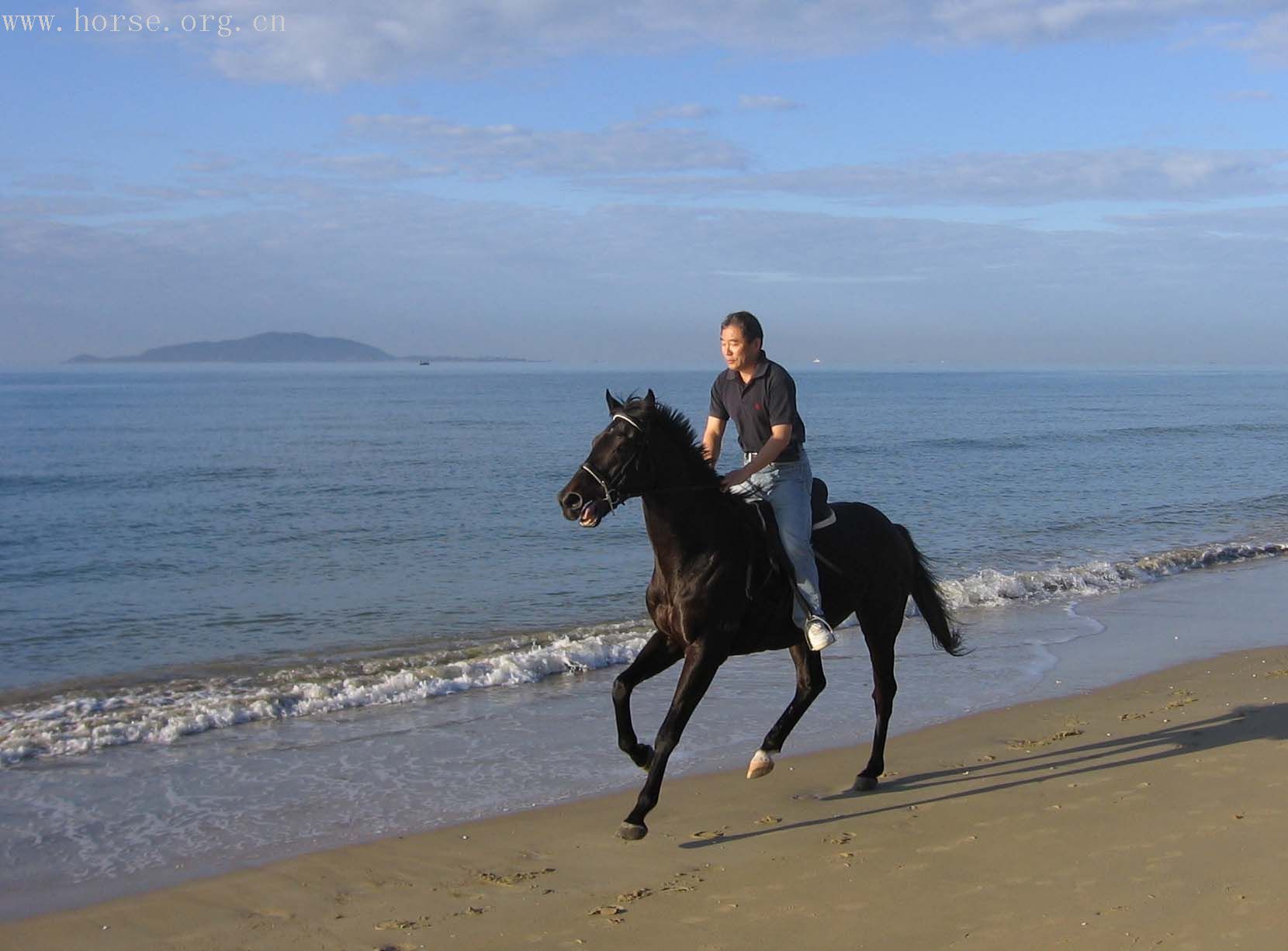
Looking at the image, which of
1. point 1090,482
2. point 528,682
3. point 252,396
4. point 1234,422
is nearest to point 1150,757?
point 528,682

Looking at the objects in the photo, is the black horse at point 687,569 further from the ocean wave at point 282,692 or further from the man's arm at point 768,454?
the ocean wave at point 282,692

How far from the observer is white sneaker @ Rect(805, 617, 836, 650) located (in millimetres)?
6816

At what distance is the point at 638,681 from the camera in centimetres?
677

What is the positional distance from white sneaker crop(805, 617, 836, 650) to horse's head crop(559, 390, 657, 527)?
1378mm

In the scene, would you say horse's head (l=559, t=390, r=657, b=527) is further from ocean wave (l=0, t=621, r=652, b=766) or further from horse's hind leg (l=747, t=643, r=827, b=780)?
ocean wave (l=0, t=621, r=652, b=766)

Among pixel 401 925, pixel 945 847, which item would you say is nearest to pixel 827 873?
pixel 945 847

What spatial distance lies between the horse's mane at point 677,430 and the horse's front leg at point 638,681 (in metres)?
0.95

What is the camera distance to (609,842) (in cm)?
641

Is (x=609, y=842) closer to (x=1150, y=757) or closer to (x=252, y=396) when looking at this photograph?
(x=1150, y=757)

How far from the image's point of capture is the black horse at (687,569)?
20.4ft

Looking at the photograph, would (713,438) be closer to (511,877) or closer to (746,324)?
(746,324)

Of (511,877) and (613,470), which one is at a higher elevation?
(613,470)

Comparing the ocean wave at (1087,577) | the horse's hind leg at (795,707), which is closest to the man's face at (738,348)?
the horse's hind leg at (795,707)

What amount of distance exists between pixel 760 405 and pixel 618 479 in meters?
1.13
